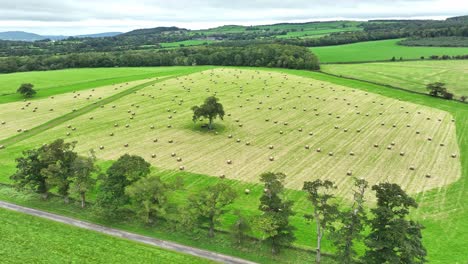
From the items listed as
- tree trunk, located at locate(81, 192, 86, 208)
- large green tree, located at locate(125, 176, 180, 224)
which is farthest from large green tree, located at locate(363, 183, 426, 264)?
tree trunk, located at locate(81, 192, 86, 208)

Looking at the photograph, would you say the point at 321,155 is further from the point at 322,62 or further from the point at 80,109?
the point at 322,62

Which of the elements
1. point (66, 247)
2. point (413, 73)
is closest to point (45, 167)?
point (66, 247)

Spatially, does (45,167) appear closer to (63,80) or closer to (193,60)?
(63,80)

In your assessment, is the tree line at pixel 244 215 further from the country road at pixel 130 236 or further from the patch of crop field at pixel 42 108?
the patch of crop field at pixel 42 108

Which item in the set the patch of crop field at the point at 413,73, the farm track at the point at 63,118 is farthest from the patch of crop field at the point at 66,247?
the patch of crop field at the point at 413,73

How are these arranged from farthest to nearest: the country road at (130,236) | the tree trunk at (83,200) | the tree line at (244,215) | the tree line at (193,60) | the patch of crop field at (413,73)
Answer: the tree line at (193,60)
the patch of crop field at (413,73)
the tree trunk at (83,200)
the country road at (130,236)
the tree line at (244,215)
